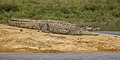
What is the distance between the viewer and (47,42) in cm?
2878

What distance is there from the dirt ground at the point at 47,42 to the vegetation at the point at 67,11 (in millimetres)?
44413

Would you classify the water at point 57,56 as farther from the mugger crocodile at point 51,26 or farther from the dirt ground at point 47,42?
the mugger crocodile at point 51,26

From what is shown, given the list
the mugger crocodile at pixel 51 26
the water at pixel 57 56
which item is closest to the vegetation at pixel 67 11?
the mugger crocodile at pixel 51 26

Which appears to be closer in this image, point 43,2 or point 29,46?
point 29,46

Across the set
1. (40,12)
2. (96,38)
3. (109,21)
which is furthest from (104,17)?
(96,38)

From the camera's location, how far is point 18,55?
2777 centimetres

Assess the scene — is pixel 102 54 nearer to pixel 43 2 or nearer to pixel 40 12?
pixel 40 12

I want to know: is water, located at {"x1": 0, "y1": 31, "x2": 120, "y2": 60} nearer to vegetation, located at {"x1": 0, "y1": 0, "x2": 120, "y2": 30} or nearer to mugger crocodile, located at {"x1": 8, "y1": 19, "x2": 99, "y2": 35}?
mugger crocodile, located at {"x1": 8, "y1": 19, "x2": 99, "y2": 35}

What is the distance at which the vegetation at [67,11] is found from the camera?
7825 cm

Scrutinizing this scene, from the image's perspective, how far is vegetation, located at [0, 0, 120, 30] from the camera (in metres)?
78.2

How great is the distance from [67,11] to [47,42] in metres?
54.2

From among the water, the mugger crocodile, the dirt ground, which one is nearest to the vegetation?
the mugger crocodile

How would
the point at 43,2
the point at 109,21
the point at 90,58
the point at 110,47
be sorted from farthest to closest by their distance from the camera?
1. the point at 43,2
2. the point at 109,21
3. the point at 110,47
4. the point at 90,58

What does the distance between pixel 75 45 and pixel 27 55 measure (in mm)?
3420
